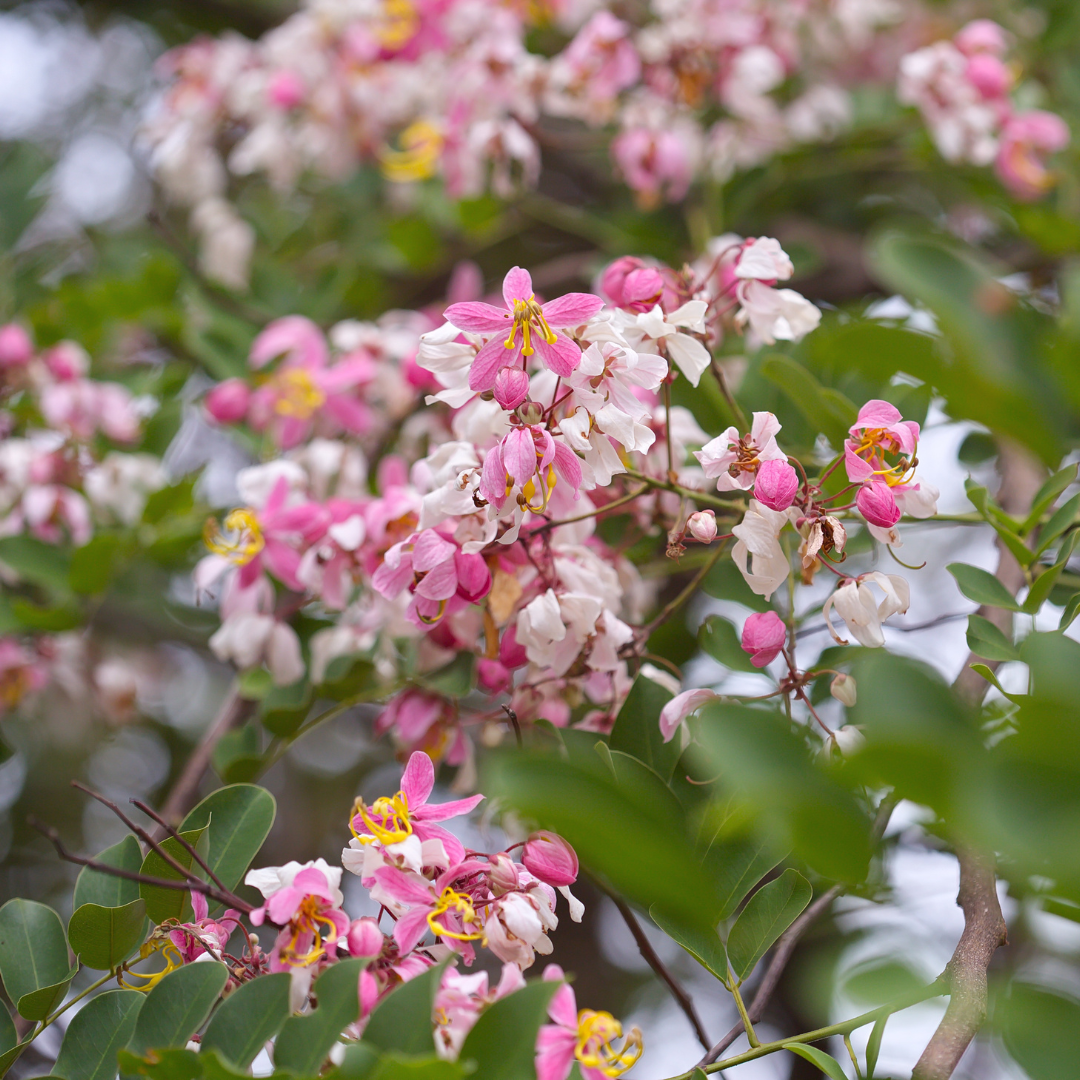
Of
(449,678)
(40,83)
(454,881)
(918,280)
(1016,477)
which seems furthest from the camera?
(40,83)

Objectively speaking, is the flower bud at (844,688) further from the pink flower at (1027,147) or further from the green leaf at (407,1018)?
the pink flower at (1027,147)

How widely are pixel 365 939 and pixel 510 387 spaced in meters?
0.34

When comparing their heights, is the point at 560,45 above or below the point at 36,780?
above

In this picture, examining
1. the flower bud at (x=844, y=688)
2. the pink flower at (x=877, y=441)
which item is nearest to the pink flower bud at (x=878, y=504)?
the pink flower at (x=877, y=441)

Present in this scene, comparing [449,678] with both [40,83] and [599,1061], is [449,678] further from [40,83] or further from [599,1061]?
[40,83]

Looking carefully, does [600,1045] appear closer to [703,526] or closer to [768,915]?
[768,915]

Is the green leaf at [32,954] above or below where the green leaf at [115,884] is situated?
below

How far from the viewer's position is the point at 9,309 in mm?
1574

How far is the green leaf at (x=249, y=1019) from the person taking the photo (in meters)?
0.51

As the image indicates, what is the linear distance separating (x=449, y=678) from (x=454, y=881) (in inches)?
10.2

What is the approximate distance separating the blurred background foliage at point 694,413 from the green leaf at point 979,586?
0.11 feet

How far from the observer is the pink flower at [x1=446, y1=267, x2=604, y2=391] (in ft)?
1.95

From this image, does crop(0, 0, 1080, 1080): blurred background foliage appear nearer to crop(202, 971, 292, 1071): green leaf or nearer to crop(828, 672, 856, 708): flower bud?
crop(828, 672, 856, 708): flower bud

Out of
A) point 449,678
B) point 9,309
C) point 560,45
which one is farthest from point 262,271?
point 449,678
